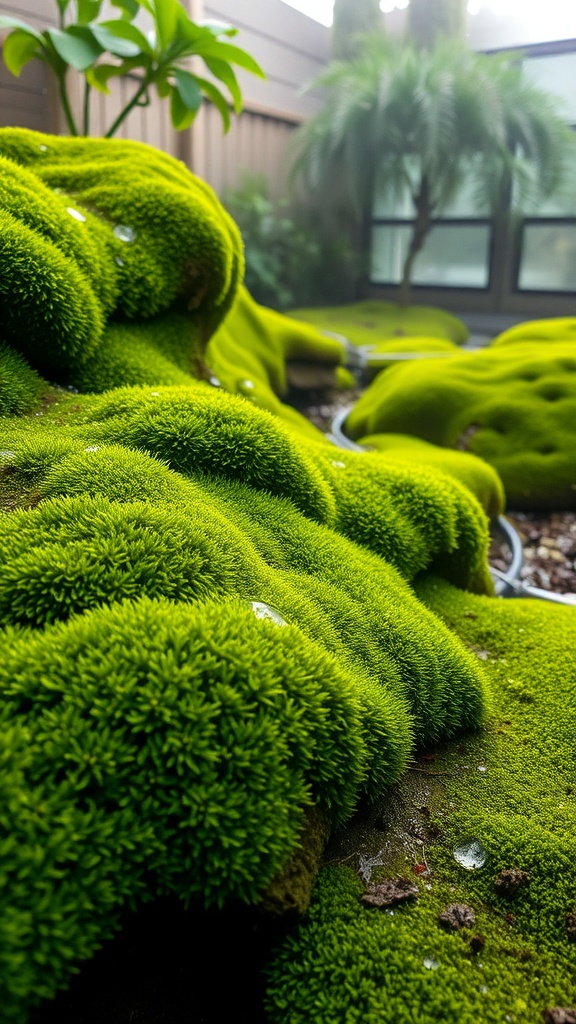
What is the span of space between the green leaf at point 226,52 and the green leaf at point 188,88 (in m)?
0.16

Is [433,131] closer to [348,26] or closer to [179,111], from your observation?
[348,26]

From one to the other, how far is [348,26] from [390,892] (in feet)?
41.0

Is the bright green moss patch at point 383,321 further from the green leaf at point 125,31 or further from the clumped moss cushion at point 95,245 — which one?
the clumped moss cushion at point 95,245

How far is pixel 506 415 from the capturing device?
4.24 m

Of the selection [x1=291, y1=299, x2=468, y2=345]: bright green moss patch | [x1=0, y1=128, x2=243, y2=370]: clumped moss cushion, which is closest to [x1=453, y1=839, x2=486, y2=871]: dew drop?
[x1=0, y1=128, x2=243, y2=370]: clumped moss cushion

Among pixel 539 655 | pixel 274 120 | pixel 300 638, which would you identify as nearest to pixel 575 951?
pixel 300 638

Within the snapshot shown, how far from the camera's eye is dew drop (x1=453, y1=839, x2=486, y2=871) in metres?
1.18

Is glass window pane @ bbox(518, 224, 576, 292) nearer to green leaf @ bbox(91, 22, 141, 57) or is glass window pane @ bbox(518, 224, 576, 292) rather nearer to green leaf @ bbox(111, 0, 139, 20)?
green leaf @ bbox(111, 0, 139, 20)

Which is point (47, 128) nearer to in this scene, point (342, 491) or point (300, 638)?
point (342, 491)

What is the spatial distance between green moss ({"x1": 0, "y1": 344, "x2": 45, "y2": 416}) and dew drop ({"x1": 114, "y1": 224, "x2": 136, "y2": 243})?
640 millimetres

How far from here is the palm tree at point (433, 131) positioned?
8.75 meters

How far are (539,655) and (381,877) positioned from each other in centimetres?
82

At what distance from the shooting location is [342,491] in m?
1.97

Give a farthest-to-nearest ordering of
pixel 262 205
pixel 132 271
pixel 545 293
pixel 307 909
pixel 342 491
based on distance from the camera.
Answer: pixel 545 293 < pixel 262 205 < pixel 132 271 < pixel 342 491 < pixel 307 909
